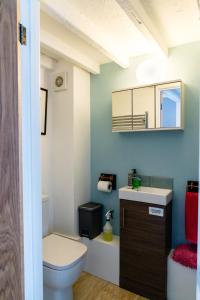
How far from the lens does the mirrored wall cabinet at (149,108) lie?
1883 mm

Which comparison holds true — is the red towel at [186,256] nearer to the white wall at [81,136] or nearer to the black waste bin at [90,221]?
the black waste bin at [90,221]

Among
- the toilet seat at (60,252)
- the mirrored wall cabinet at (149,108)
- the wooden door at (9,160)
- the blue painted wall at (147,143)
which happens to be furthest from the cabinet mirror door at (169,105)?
the wooden door at (9,160)

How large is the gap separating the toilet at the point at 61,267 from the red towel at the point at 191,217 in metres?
0.92

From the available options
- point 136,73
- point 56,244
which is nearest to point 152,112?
point 136,73

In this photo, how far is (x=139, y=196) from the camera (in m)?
1.91

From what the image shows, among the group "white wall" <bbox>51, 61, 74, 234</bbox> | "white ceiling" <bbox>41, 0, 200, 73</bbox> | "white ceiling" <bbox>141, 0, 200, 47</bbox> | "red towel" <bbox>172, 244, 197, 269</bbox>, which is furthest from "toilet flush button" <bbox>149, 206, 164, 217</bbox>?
"white ceiling" <bbox>141, 0, 200, 47</bbox>

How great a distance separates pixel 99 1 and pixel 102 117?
1.22 m

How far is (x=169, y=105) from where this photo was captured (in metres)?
1.93

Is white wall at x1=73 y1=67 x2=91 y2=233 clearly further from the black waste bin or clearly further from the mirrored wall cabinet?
the mirrored wall cabinet

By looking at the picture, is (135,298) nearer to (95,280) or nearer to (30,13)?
(95,280)

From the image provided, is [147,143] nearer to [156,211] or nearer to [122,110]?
[122,110]

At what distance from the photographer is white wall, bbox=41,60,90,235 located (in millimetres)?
2322

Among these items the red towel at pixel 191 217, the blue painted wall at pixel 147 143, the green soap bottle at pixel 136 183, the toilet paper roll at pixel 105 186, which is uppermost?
the blue painted wall at pixel 147 143

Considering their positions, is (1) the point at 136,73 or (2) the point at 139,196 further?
(1) the point at 136,73
